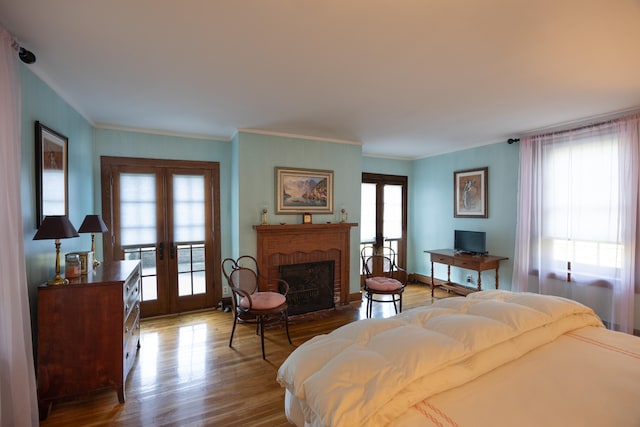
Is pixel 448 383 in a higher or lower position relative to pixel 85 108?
lower

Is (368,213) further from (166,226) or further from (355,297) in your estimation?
(166,226)

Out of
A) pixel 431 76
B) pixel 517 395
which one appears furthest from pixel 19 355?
pixel 431 76

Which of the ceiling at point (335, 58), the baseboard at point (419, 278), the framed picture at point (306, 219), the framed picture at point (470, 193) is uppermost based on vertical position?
the ceiling at point (335, 58)

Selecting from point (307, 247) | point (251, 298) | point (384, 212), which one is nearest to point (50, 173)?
point (251, 298)

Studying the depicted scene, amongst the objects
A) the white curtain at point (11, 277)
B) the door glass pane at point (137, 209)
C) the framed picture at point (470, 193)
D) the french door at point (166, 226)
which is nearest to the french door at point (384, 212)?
the framed picture at point (470, 193)

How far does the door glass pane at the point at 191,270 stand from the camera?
13.6ft

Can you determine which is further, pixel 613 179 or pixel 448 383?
pixel 613 179

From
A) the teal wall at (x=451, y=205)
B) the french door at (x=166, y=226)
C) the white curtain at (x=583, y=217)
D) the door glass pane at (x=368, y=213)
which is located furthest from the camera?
the door glass pane at (x=368, y=213)

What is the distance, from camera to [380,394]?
114 centimetres

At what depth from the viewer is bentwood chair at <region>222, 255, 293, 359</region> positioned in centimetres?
300

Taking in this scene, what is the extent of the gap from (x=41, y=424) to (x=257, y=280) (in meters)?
2.16

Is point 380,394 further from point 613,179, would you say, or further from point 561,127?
point 561,127

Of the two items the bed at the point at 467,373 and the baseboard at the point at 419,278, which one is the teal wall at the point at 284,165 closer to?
the baseboard at the point at 419,278

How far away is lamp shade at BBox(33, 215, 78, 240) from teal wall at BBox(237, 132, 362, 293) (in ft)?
6.21
